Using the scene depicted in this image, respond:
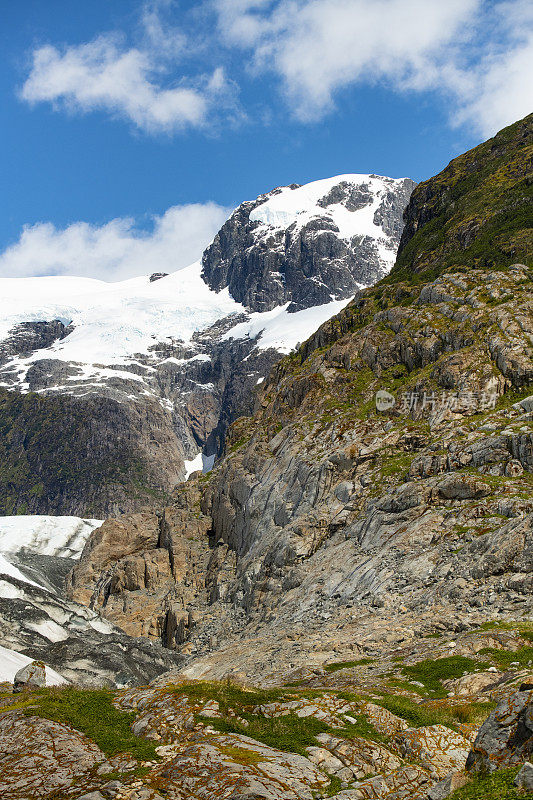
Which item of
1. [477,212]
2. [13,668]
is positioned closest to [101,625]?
[13,668]

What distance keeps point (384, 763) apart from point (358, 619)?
23102mm

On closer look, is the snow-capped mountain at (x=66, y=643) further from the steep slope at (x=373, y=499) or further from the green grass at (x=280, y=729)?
the green grass at (x=280, y=729)

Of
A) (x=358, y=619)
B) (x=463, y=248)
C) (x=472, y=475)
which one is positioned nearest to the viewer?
(x=358, y=619)

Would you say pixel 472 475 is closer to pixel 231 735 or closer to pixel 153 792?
pixel 231 735

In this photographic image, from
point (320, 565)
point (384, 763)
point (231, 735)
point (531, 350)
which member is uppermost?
point (531, 350)

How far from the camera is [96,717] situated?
15961mm

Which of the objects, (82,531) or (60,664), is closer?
(60,664)

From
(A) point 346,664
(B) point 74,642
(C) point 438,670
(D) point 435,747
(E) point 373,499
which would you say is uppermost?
(D) point 435,747

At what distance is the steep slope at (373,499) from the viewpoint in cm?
3262

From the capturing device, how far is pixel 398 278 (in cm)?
10019

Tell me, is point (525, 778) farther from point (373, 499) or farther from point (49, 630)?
point (49, 630)

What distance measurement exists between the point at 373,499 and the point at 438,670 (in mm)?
29589

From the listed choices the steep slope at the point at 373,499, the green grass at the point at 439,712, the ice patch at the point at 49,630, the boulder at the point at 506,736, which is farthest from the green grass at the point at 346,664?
the ice patch at the point at 49,630

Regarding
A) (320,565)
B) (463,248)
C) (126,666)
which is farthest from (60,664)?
(463,248)
